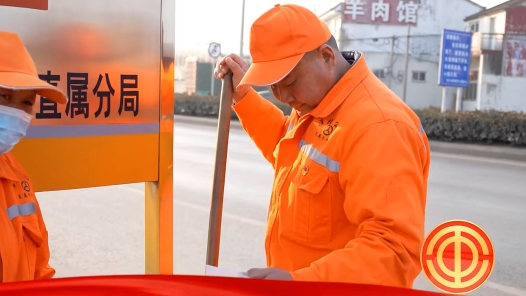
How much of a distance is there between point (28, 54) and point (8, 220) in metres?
0.44

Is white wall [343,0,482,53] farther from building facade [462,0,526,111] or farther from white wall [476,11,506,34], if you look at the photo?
building facade [462,0,526,111]

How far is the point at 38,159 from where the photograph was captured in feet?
6.40

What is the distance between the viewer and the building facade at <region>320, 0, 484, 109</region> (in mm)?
30562

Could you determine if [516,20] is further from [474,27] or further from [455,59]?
[455,59]

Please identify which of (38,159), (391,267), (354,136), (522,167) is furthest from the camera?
(522,167)

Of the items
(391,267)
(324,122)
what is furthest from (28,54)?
(391,267)

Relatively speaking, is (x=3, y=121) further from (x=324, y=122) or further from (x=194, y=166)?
(x=194, y=166)

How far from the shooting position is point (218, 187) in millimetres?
1978

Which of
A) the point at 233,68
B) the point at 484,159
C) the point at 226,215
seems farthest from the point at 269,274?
the point at 484,159

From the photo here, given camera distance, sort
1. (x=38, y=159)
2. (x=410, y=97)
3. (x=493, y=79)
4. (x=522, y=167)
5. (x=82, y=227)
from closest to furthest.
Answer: (x=38, y=159)
(x=82, y=227)
(x=522, y=167)
(x=493, y=79)
(x=410, y=97)

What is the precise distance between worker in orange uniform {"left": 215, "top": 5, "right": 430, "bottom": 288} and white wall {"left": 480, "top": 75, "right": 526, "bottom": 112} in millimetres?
27640

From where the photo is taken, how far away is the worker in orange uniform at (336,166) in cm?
143

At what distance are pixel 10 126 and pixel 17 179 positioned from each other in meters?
0.14

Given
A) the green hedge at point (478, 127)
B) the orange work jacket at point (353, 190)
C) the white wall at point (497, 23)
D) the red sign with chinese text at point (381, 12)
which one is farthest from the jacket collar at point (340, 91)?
the red sign with chinese text at point (381, 12)
